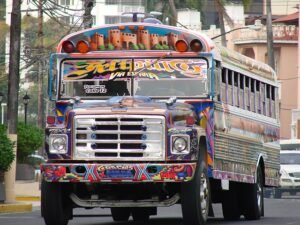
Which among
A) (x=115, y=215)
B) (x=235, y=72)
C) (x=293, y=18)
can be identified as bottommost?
(x=115, y=215)

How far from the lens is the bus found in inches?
740

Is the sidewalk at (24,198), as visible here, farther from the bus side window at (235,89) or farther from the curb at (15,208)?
the bus side window at (235,89)

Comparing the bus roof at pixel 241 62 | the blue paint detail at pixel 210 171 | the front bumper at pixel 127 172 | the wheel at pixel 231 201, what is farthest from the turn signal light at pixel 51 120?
the wheel at pixel 231 201

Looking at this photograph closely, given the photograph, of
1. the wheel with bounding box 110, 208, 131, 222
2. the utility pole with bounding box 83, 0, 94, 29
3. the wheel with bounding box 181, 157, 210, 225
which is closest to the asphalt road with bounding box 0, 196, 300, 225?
the wheel with bounding box 110, 208, 131, 222

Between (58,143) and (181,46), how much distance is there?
8.36ft

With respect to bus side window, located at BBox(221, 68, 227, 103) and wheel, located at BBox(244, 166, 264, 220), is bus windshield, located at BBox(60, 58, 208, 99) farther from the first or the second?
wheel, located at BBox(244, 166, 264, 220)

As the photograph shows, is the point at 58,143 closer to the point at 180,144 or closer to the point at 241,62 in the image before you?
the point at 180,144

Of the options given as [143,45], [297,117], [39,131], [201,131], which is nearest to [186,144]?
[201,131]

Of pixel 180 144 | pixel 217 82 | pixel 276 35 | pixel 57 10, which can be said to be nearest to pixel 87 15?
pixel 217 82

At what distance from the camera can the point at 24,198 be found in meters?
35.7

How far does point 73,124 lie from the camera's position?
747 inches

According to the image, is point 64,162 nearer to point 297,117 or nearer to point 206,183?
point 206,183

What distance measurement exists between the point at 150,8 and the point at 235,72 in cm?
6397

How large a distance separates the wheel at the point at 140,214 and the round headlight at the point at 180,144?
357 cm
